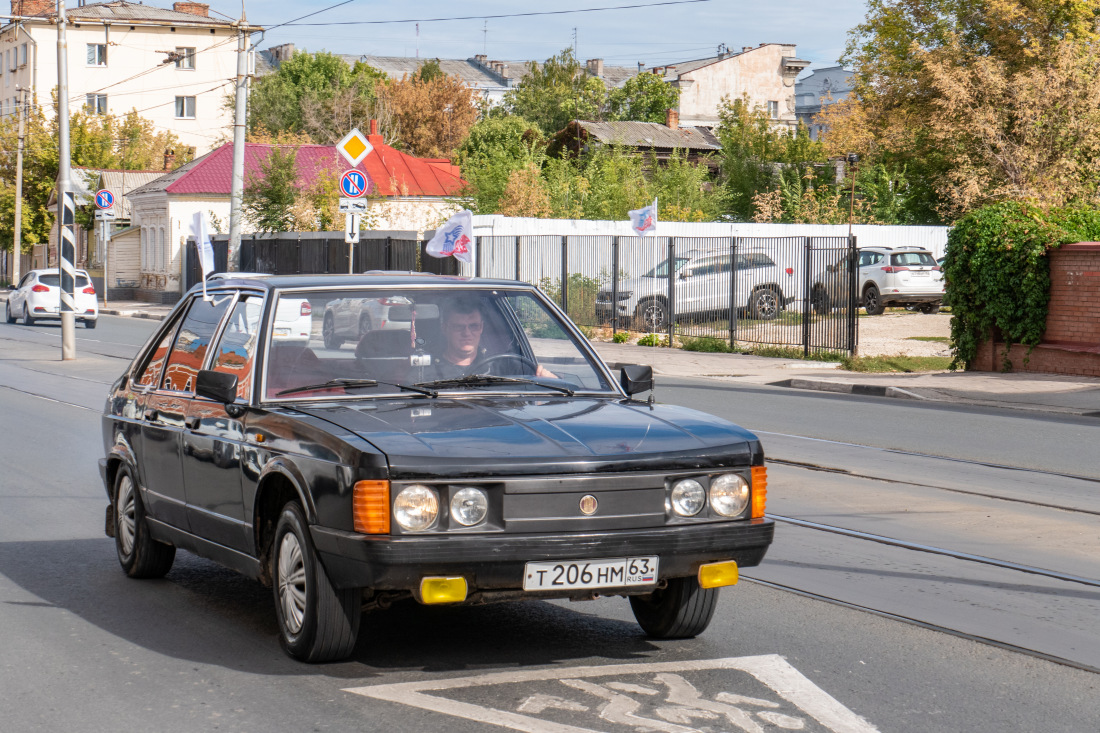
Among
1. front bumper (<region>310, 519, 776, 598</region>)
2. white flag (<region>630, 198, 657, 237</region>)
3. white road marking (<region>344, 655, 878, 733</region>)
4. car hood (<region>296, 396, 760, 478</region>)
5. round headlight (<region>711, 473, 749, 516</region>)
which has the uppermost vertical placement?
white flag (<region>630, 198, 657, 237</region>)

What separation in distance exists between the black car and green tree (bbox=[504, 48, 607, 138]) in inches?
3464

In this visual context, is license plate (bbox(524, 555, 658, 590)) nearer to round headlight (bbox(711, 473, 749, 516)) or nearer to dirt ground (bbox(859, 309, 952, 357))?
round headlight (bbox(711, 473, 749, 516))

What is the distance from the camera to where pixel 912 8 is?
2133 inches

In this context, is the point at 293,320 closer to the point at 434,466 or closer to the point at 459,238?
the point at 434,466

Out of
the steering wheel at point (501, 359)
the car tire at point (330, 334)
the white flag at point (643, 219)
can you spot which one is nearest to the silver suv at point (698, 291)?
the white flag at point (643, 219)

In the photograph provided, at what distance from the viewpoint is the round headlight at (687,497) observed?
202 inches

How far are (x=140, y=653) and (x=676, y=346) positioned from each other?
945 inches

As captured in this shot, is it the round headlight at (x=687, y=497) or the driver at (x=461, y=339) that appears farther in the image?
the driver at (x=461, y=339)

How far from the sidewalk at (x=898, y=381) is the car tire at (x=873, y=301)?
10387 mm

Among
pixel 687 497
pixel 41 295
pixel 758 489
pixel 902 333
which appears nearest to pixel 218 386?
pixel 687 497

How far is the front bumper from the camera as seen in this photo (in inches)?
188

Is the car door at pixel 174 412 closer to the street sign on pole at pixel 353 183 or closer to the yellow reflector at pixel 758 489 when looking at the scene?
the yellow reflector at pixel 758 489

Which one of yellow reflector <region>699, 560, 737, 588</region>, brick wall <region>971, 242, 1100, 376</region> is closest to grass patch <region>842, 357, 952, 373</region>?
brick wall <region>971, 242, 1100, 376</region>

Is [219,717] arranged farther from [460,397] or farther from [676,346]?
[676,346]
